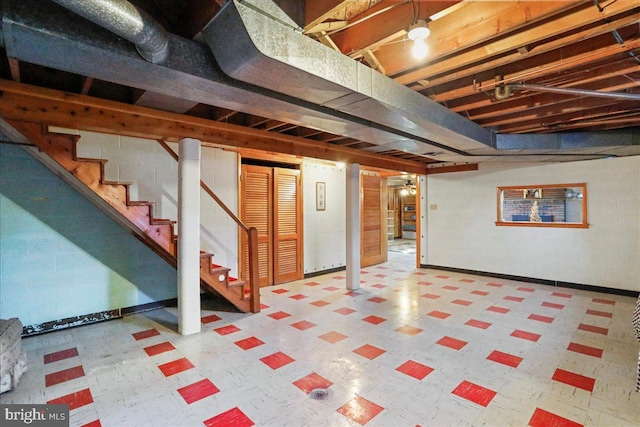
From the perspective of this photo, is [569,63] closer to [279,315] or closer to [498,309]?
[498,309]

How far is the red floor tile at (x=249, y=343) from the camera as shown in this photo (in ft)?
10.2

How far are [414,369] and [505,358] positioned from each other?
911mm

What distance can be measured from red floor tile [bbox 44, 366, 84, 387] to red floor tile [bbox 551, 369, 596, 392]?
3.91 meters

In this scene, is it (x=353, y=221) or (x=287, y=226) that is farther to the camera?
(x=287, y=226)

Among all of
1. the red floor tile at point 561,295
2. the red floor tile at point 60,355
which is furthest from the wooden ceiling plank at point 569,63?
the red floor tile at point 60,355

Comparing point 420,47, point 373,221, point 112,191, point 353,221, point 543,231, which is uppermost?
point 420,47

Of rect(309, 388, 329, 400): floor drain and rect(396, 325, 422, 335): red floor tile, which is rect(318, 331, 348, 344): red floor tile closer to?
rect(396, 325, 422, 335): red floor tile

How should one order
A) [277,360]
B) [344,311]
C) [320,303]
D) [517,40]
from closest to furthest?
[517,40]
[277,360]
[344,311]
[320,303]

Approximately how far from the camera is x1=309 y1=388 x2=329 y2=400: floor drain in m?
2.27

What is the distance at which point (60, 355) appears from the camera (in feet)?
9.63

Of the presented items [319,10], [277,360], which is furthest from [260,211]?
[319,10]

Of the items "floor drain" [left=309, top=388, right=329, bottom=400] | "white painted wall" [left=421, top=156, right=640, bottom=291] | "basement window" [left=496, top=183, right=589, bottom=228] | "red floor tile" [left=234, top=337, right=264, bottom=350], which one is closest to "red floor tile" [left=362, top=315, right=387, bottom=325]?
"red floor tile" [left=234, top=337, right=264, bottom=350]

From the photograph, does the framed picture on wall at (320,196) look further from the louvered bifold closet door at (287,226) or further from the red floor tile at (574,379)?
the red floor tile at (574,379)

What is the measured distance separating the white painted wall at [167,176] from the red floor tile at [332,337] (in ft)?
7.07
